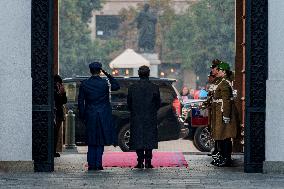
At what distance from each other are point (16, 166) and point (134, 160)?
318cm

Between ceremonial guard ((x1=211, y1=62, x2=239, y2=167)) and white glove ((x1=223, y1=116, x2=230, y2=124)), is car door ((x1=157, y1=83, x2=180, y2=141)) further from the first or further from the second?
white glove ((x1=223, y1=116, x2=230, y2=124))

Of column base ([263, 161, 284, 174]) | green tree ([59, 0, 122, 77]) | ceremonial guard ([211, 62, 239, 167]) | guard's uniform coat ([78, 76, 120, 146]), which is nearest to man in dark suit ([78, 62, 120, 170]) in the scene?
guard's uniform coat ([78, 76, 120, 146])

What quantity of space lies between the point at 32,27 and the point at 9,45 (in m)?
0.42

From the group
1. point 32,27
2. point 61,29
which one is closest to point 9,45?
point 32,27

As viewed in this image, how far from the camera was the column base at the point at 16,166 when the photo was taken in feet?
52.9

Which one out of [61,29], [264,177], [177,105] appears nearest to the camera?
[264,177]

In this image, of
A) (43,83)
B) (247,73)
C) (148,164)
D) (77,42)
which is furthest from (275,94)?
(77,42)

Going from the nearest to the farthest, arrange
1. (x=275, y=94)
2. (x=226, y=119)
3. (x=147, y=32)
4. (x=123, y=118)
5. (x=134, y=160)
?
(x=275, y=94)
(x=226, y=119)
(x=134, y=160)
(x=123, y=118)
(x=147, y=32)

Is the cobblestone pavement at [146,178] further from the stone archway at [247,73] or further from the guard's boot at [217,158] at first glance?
the stone archway at [247,73]

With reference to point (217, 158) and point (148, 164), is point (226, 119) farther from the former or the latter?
point (148, 164)

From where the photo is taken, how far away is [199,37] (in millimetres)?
83500

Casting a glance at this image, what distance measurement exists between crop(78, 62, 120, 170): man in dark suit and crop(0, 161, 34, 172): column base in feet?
3.49

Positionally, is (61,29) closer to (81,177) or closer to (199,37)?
(199,37)

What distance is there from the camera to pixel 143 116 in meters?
17.3
